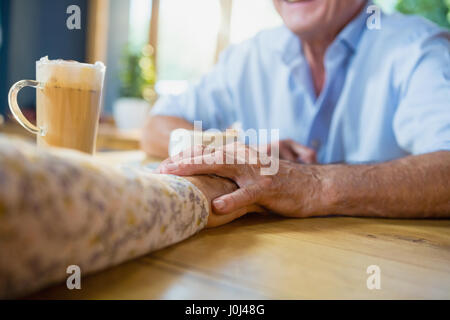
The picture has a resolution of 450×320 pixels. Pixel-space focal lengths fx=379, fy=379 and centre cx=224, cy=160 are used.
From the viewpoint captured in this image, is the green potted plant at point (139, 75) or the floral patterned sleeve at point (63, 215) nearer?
the floral patterned sleeve at point (63, 215)

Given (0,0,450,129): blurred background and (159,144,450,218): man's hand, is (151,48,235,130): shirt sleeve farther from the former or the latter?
(0,0,450,129): blurred background

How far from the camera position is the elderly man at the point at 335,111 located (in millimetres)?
672

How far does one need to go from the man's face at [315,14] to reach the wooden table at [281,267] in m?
0.88

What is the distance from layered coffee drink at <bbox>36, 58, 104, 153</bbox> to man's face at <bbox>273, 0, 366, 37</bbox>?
2.70ft

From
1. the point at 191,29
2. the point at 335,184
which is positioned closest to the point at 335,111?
the point at 335,184

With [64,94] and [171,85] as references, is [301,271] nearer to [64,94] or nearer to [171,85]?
[64,94]

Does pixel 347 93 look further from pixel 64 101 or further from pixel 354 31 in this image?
pixel 64 101

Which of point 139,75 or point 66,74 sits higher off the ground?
point 139,75

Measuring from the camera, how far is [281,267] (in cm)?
42

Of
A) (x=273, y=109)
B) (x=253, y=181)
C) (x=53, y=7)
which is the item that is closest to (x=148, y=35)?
(x=53, y=7)

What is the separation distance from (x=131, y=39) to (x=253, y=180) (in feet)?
15.5

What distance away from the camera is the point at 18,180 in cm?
27

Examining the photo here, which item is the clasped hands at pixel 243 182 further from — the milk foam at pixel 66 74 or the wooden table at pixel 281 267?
the milk foam at pixel 66 74

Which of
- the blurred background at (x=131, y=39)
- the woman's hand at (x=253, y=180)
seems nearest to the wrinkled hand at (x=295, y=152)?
the woman's hand at (x=253, y=180)
